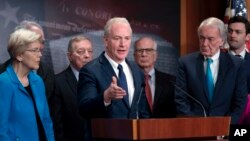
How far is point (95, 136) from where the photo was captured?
3.63 m

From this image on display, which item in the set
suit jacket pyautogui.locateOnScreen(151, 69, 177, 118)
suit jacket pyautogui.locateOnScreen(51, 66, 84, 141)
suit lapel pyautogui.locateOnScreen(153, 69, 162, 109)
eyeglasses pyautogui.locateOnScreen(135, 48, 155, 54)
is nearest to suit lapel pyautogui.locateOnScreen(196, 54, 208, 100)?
suit jacket pyautogui.locateOnScreen(151, 69, 177, 118)

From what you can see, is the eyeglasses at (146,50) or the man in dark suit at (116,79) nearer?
the man in dark suit at (116,79)

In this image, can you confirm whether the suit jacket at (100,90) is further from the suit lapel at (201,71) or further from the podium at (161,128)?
the suit lapel at (201,71)

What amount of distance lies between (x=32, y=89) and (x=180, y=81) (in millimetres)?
1098

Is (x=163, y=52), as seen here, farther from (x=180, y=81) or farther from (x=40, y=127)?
(x=40, y=127)

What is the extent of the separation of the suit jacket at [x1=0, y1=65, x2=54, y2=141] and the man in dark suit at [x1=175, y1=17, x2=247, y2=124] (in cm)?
101

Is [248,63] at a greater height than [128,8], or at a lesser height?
lesser

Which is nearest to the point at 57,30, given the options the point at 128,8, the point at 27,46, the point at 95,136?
the point at 128,8

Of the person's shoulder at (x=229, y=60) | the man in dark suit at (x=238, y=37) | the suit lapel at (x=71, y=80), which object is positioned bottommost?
the suit lapel at (x=71, y=80)

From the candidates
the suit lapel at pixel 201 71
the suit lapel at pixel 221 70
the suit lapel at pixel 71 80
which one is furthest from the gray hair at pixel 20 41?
the suit lapel at pixel 221 70

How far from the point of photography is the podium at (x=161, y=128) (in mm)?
3254

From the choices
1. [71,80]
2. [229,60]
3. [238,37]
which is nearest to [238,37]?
[238,37]

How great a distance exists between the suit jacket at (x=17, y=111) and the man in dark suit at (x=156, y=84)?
94 centimetres

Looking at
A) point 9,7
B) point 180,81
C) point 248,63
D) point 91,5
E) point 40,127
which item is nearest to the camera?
point 40,127
